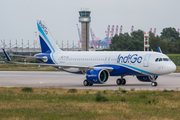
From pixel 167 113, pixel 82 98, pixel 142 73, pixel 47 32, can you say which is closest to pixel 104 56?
pixel 142 73

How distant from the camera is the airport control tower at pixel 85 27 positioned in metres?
136

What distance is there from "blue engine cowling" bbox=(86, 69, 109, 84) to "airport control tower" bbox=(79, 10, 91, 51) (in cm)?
10056

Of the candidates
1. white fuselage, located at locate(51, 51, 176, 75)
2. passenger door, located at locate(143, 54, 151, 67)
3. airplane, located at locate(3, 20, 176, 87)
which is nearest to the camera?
white fuselage, located at locate(51, 51, 176, 75)

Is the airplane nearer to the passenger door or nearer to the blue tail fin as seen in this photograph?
the passenger door

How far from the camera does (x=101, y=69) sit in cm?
3441

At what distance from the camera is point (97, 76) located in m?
33.6

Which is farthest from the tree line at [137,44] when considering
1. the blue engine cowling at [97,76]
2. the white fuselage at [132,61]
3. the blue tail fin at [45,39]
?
the blue engine cowling at [97,76]

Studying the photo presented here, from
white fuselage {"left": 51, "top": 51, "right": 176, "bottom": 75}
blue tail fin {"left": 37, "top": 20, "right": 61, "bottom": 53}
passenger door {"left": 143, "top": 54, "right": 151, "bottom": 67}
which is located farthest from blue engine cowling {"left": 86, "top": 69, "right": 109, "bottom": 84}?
blue tail fin {"left": 37, "top": 20, "right": 61, "bottom": 53}

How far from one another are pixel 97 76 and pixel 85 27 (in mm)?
105931

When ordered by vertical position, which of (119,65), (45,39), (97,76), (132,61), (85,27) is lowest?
(97,76)

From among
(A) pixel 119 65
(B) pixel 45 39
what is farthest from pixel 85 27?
(A) pixel 119 65

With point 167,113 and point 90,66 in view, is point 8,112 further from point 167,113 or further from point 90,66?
point 90,66

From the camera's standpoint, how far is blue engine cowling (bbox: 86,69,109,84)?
3362 centimetres

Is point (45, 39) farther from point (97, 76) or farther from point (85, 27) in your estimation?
point (85, 27)
